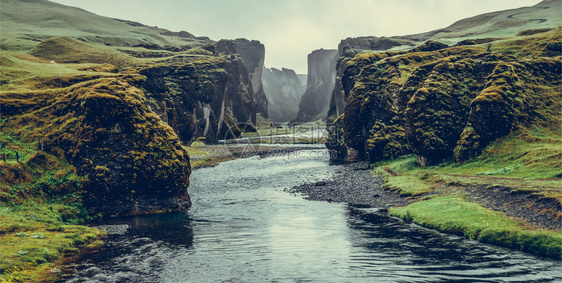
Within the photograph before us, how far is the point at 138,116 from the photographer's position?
40344 mm

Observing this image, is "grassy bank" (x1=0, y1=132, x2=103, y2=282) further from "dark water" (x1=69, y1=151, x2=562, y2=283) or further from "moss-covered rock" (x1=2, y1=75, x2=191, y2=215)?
"dark water" (x1=69, y1=151, x2=562, y2=283)

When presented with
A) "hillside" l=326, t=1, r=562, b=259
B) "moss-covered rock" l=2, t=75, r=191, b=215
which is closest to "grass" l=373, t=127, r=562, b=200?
"hillside" l=326, t=1, r=562, b=259

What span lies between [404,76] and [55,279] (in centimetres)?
7426

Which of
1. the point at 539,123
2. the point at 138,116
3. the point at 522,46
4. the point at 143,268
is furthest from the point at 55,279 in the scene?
the point at 522,46

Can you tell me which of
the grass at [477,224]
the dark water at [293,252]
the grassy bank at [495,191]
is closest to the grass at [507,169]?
the grassy bank at [495,191]

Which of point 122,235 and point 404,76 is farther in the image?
point 404,76

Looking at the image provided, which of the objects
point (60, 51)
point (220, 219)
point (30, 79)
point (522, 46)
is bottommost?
point (220, 219)

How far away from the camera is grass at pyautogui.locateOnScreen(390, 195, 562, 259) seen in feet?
72.4

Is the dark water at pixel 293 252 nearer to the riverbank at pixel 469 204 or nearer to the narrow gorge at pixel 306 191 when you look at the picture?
the narrow gorge at pixel 306 191

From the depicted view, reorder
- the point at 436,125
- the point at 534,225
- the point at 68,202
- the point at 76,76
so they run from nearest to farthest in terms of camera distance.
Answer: the point at 534,225 → the point at 68,202 → the point at 436,125 → the point at 76,76

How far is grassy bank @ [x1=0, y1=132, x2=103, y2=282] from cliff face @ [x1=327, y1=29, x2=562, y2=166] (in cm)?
4851

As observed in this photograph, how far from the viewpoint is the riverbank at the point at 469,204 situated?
23.6 metres

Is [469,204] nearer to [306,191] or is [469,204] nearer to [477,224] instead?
[477,224]

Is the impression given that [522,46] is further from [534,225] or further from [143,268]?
[143,268]
